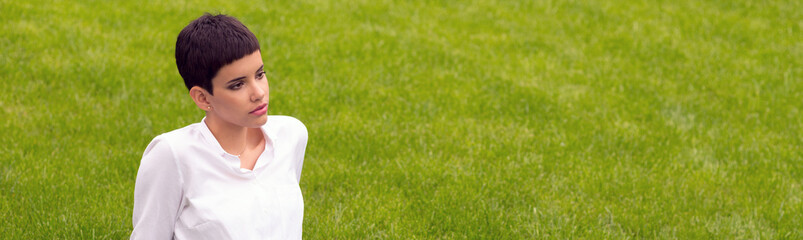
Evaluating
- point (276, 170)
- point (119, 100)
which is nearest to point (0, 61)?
point (119, 100)

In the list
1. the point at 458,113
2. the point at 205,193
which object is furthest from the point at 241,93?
the point at 458,113

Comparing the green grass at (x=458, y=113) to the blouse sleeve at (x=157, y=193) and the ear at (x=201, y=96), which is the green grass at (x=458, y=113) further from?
the ear at (x=201, y=96)

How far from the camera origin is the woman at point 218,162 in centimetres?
262

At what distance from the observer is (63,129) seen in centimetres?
579

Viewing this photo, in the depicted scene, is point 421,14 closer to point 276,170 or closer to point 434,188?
point 434,188

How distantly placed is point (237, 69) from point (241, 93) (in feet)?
0.33

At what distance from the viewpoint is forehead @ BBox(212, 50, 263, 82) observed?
2631mm

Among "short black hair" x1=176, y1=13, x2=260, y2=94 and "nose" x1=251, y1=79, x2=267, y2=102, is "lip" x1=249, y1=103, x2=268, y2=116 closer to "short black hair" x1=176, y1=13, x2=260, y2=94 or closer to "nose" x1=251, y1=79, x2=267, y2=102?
"nose" x1=251, y1=79, x2=267, y2=102

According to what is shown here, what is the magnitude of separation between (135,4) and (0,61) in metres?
1.98

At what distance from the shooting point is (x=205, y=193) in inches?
108

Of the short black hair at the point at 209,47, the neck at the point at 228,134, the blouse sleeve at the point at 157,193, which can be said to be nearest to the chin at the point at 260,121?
the neck at the point at 228,134

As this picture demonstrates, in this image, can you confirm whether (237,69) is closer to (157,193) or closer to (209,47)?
(209,47)

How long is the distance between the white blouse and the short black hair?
0.79ft

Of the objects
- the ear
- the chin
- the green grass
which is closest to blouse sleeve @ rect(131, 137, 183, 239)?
the ear
